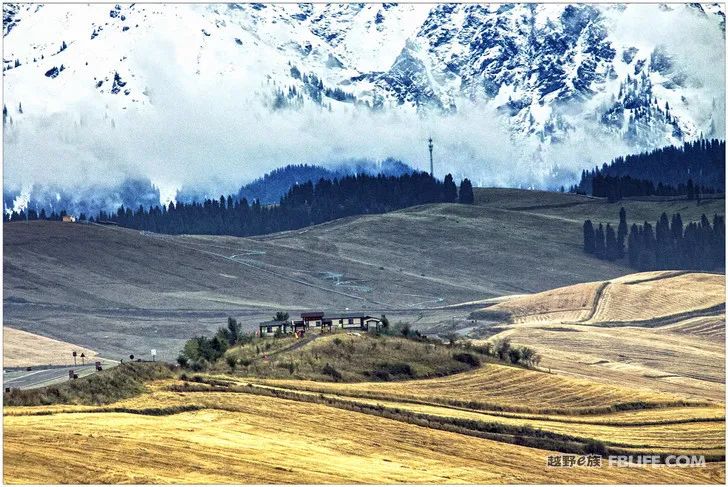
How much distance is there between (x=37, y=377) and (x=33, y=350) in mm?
37809

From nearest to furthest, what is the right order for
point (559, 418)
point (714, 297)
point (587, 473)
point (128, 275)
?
point (587, 473)
point (559, 418)
point (714, 297)
point (128, 275)

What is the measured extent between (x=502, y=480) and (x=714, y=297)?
11495 centimetres

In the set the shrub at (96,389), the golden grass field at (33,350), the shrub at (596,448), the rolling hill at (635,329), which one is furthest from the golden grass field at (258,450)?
the golden grass field at (33,350)

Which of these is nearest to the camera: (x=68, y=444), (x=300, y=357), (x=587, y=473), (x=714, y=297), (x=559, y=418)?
(x=68, y=444)

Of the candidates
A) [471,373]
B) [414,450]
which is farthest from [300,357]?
[414,450]

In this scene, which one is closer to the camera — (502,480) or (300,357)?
(502,480)

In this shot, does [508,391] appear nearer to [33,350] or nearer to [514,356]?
[514,356]

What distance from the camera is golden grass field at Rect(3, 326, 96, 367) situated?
414 ft

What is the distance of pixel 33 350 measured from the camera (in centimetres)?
13538

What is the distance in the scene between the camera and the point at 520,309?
17188 centimetres

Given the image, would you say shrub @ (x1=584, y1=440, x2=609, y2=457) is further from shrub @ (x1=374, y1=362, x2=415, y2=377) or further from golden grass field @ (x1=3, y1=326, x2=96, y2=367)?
golden grass field @ (x1=3, y1=326, x2=96, y2=367)

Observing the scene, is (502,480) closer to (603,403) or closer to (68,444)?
(68,444)

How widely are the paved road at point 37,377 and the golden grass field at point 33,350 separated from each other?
525 inches

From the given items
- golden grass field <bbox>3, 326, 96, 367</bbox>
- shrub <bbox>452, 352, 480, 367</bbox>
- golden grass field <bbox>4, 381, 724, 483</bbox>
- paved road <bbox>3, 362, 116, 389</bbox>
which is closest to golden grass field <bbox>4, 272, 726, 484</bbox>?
golden grass field <bbox>4, 381, 724, 483</bbox>
